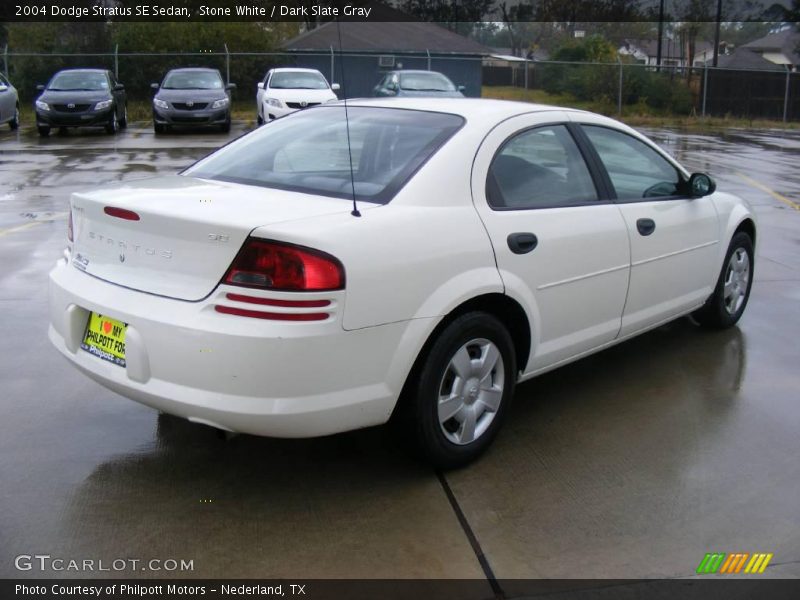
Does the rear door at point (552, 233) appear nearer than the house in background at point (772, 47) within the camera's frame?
Yes

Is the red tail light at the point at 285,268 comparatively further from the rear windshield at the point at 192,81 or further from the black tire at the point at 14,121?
the black tire at the point at 14,121

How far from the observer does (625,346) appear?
5641 mm

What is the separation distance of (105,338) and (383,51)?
39.0 meters

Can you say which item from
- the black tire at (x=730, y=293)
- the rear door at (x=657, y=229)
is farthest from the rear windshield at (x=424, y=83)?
the rear door at (x=657, y=229)

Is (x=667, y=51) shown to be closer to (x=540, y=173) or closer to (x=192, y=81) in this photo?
(x=192, y=81)

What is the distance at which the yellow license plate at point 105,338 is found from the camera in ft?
11.4

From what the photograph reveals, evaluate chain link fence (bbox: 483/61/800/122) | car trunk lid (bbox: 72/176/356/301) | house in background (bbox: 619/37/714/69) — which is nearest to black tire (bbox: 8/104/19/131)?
chain link fence (bbox: 483/61/800/122)

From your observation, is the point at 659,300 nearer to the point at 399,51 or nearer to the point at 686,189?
the point at 686,189

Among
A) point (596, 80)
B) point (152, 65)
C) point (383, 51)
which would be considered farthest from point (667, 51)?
point (152, 65)

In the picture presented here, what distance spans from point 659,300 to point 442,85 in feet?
59.9

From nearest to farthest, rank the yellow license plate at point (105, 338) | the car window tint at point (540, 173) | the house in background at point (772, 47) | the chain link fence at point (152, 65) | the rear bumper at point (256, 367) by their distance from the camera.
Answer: the rear bumper at point (256, 367) < the yellow license plate at point (105, 338) < the car window tint at point (540, 173) < the chain link fence at point (152, 65) < the house in background at point (772, 47)

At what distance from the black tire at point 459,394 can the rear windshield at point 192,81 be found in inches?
751

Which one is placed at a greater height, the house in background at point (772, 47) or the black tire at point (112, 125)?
the house in background at point (772, 47)

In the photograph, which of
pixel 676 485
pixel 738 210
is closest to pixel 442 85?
pixel 738 210
